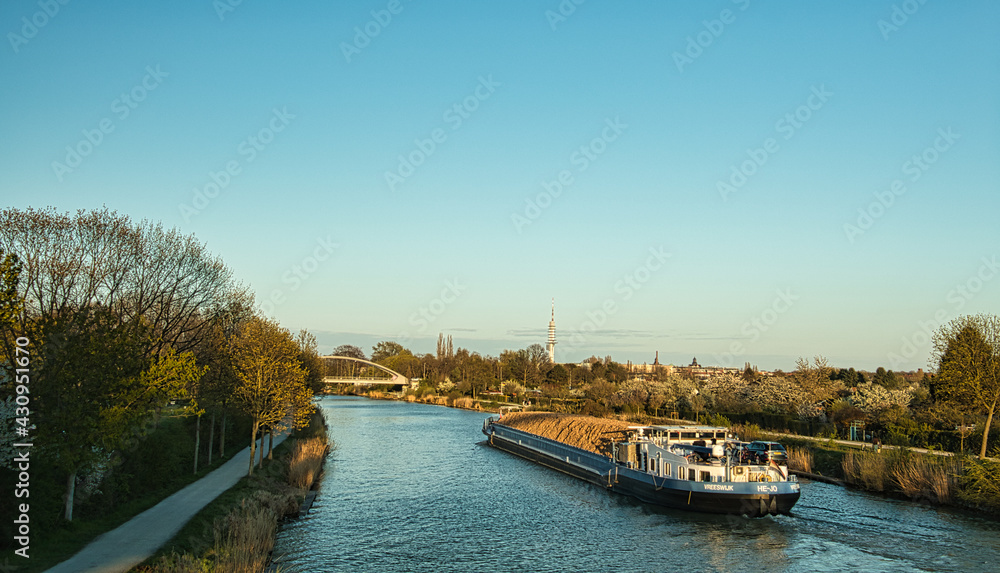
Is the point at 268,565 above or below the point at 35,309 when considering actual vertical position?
below

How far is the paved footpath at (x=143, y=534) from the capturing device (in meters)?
15.6

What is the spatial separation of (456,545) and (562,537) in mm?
4388

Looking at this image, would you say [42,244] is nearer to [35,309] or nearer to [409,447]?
[35,309]

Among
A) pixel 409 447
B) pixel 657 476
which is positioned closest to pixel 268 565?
pixel 657 476

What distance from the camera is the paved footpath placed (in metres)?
15.6

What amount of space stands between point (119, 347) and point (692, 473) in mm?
23561

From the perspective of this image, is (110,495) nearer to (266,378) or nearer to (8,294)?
(8,294)

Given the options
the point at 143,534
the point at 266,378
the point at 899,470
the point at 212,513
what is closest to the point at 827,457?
the point at 899,470

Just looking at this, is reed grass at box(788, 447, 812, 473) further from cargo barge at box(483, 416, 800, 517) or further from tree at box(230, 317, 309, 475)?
tree at box(230, 317, 309, 475)

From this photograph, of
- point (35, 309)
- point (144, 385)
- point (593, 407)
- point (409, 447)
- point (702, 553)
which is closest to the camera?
point (144, 385)

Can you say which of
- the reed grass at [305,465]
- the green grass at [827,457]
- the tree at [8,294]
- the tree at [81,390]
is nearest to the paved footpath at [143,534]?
the tree at [81,390]

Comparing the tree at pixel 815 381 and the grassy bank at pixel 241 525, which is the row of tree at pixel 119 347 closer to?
the grassy bank at pixel 241 525

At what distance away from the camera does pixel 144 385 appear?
69.3ft

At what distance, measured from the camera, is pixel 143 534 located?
61.3 ft
